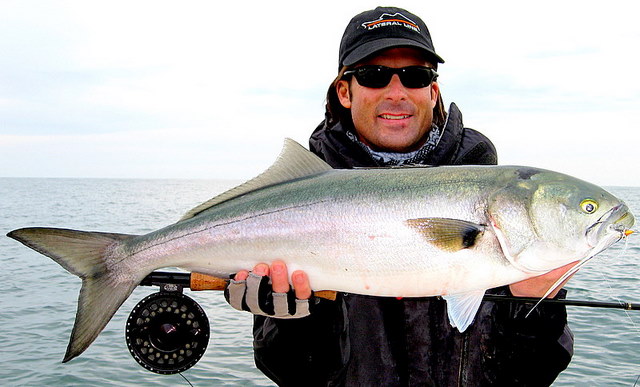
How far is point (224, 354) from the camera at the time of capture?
9.22m

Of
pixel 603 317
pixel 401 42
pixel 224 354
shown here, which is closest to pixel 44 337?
pixel 224 354

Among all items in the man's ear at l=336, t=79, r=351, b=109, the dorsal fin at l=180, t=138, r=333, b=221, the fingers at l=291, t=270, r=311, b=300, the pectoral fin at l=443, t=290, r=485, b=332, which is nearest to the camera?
the pectoral fin at l=443, t=290, r=485, b=332

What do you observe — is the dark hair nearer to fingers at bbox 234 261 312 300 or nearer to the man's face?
the man's face

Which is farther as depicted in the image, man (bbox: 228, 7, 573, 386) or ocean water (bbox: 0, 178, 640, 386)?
ocean water (bbox: 0, 178, 640, 386)

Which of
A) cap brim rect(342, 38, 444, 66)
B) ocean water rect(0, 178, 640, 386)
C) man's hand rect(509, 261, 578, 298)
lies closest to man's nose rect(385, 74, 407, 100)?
cap brim rect(342, 38, 444, 66)

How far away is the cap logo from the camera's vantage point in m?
4.03

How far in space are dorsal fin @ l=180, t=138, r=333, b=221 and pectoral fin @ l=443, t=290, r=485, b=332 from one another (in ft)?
3.39

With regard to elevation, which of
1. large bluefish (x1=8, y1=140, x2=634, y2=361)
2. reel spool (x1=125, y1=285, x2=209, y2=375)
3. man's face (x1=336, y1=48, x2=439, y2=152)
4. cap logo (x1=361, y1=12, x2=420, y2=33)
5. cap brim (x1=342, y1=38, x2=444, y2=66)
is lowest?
reel spool (x1=125, y1=285, x2=209, y2=375)

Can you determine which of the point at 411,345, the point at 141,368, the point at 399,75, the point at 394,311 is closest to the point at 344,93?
the point at 399,75

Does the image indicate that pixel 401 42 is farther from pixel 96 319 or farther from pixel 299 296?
pixel 96 319

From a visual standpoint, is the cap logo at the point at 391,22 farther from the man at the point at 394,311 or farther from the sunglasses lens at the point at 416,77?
the sunglasses lens at the point at 416,77

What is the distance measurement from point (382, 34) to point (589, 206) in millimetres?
1927

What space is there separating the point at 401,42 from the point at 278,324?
2075 millimetres

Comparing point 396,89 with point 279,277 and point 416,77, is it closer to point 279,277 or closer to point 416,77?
point 416,77
